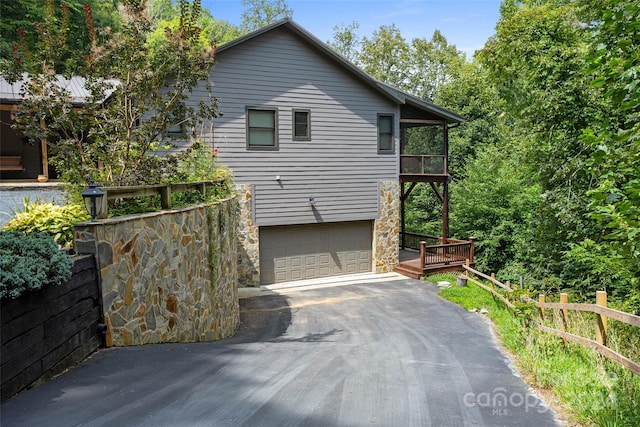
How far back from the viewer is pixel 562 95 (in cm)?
1306

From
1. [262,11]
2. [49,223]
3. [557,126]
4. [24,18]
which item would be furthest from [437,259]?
[262,11]

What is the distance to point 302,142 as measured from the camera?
15625 mm

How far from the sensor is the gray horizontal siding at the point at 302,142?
1462 centimetres

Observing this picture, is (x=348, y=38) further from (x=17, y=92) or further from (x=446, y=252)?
(x=17, y=92)

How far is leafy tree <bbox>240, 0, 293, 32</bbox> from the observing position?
1602 inches

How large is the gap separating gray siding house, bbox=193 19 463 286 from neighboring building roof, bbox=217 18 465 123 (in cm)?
4

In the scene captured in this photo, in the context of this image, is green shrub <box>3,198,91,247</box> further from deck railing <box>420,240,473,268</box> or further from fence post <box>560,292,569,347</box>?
deck railing <box>420,240,473,268</box>

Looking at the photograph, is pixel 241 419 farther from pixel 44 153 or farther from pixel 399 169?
pixel 399 169

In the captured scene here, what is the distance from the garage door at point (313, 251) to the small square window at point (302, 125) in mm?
3115

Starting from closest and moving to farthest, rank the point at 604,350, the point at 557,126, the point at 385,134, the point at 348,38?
the point at 604,350, the point at 557,126, the point at 385,134, the point at 348,38

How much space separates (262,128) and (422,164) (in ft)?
21.7

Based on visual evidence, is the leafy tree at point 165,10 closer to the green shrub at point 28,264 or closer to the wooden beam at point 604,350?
the green shrub at point 28,264

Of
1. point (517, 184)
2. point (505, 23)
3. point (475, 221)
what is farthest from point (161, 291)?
point (505, 23)

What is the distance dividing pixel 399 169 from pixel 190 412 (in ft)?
47.7
